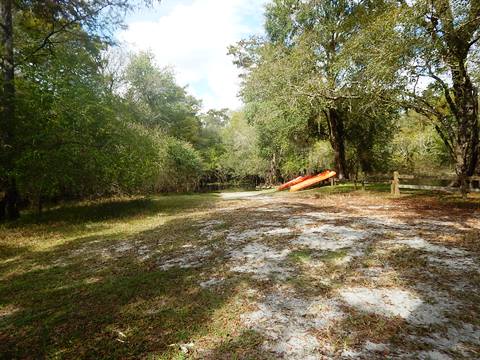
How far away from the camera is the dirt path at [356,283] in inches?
113

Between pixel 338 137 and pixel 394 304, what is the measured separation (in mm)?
18423

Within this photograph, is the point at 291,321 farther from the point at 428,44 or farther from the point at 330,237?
the point at 428,44

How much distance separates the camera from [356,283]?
164 inches

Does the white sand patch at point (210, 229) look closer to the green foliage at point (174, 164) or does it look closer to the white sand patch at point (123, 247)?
the white sand patch at point (123, 247)

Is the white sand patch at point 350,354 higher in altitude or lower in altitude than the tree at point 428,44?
lower

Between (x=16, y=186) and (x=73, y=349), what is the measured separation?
35.6 ft

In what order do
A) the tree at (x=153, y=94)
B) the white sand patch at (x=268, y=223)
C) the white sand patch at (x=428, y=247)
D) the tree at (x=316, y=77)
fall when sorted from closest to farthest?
1. the white sand patch at (x=428, y=247)
2. the white sand patch at (x=268, y=223)
3. the tree at (x=316, y=77)
4. the tree at (x=153, y=94)

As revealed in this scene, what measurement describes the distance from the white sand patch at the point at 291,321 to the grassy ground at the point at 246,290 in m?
0.02

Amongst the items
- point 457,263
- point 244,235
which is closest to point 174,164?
point 244,235

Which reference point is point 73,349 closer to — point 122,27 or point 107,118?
point 107,118

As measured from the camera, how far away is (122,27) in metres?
12.9

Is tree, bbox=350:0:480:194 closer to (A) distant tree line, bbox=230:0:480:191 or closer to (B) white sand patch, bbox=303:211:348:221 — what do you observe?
(A) distant tree line, bbox=230:0:480:191

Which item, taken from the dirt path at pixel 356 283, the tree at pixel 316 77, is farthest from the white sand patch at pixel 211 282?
the tree at pixel 316 77

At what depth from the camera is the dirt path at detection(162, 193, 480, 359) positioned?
2879 mm
